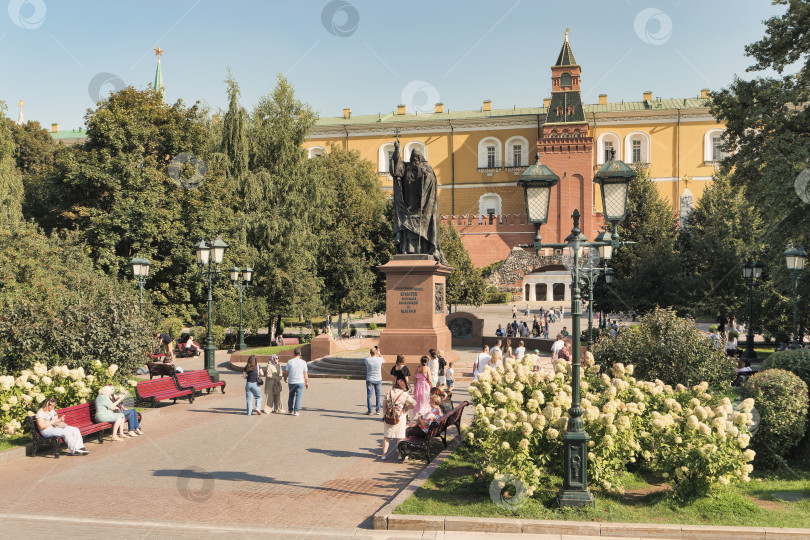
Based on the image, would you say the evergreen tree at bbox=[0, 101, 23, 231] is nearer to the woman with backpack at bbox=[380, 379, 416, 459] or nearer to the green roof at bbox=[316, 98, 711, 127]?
the woman with backpack at bbox=[380, 379, 416, 459]

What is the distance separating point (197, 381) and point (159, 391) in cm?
207

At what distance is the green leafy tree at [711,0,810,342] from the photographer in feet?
58.3

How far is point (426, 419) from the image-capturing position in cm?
1067

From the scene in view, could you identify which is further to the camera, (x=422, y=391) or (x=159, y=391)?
(x=159, y=391)

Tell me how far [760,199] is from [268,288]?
70.5 feet

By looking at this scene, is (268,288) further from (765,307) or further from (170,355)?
(765,307)

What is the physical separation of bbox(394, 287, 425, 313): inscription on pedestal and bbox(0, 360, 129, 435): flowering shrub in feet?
26.3

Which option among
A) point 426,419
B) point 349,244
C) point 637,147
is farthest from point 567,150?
point 426,419

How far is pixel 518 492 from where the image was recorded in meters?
7.76

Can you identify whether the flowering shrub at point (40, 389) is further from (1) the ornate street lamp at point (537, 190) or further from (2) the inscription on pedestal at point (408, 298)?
(1) the ornate street lamp at point (537, 190)

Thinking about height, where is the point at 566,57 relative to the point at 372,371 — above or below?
above

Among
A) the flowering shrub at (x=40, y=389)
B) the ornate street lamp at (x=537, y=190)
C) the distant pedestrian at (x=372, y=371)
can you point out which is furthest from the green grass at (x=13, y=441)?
the ornate street lamp at (x=537, y=190)

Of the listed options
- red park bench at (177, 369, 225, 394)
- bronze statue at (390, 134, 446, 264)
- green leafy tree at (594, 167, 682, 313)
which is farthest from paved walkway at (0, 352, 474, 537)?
green leafy tree at (594, 167, 682, 313)

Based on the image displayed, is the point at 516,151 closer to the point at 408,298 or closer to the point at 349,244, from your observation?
the point at 349,244
